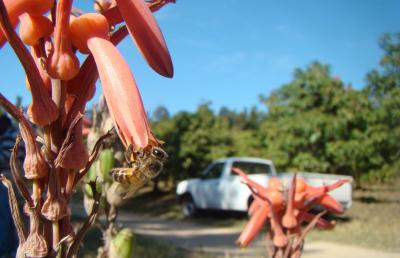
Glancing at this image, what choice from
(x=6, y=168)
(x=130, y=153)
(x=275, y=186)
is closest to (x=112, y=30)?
(x=130, y=153)

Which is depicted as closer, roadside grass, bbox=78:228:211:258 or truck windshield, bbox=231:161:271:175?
roadside grass, bbox=78:228:211:258

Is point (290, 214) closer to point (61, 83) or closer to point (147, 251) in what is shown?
point (61, 83)

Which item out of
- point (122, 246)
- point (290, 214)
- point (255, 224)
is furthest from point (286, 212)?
point (122, 246)

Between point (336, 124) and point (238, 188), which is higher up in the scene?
point (336, 124)

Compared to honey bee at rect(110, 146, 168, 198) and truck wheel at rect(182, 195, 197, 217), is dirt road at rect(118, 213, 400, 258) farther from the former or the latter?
honey bee at rect(110, 146, 168, 198)

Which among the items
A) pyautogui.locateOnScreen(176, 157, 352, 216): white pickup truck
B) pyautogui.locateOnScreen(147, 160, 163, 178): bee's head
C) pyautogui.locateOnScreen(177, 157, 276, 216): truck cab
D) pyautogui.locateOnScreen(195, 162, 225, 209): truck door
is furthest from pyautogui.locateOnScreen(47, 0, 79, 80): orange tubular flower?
pyautogui.locateOnScreen(195, 162, 225, 209): truck door

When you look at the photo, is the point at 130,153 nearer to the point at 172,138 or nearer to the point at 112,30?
the point at 112,30
